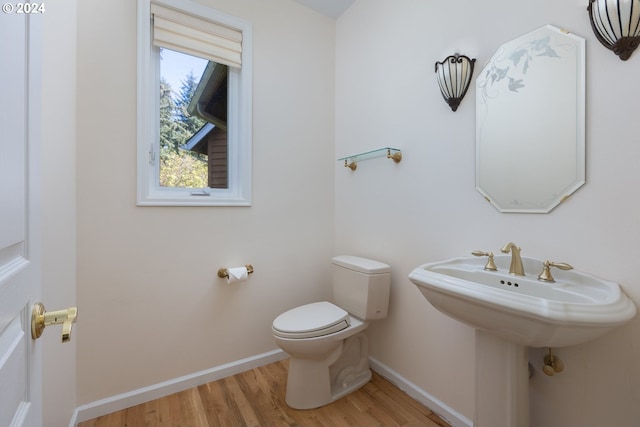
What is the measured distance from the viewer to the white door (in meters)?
0.43

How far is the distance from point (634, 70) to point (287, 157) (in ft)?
5.59

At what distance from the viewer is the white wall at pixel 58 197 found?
1.06 m

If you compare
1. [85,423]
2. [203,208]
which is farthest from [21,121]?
[85,423]

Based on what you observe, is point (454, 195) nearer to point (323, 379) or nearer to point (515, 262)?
point (515, 262)

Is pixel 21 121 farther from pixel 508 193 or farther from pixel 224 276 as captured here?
pixel 508 193

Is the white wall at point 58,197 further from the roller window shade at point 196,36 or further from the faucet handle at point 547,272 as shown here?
the faucet handle at point 547,272

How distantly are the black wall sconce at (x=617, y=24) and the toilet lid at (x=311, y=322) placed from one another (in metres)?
1.58

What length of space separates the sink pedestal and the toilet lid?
71 cm

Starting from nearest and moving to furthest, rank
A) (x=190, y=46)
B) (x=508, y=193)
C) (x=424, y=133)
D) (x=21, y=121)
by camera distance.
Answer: (x=21, y=121) → (x=508, y=193) → (x=424, y=133) → (x=190, y=46)

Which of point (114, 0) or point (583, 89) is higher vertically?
point (114, 0)

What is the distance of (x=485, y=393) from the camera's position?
3.60 feet

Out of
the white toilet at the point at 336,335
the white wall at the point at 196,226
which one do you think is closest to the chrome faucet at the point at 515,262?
the white toilet at the point at 336,335

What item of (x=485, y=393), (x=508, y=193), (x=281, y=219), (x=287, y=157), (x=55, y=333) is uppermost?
(x=287, y=157)

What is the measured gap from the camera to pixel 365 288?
5.51 feet
